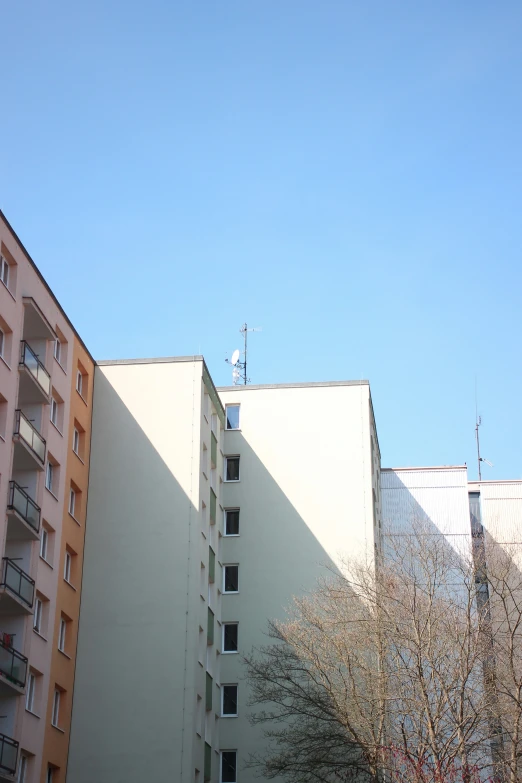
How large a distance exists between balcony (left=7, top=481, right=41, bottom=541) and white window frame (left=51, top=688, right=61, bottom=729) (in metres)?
6.65

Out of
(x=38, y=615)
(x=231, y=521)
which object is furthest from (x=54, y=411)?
(x=231, y=521)

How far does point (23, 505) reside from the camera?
33.1m

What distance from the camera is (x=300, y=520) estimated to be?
48000mm

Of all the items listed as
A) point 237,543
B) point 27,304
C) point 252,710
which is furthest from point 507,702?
point 27,304

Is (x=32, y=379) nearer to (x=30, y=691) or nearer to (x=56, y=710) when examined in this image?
(x=30, y=691)

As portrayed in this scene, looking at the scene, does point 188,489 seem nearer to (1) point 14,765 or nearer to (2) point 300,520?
(2) point 300,520

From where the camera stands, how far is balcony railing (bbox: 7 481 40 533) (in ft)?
106

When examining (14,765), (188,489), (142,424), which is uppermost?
(142,424)

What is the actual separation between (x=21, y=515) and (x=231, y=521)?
17.7m

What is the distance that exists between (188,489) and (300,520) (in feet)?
26.6

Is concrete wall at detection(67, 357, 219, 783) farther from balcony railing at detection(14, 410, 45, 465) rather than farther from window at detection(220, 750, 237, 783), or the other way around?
balcony railing at detection(14, 410, 45, 465)

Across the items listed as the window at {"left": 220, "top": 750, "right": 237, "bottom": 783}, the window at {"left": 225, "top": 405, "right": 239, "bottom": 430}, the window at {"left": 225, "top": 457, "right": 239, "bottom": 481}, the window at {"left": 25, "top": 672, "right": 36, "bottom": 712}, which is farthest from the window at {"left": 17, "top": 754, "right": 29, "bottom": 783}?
the window at {"left": 225, "top": 405, "right": 239, "bottom": 430}

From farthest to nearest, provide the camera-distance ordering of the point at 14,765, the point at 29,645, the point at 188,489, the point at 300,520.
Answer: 1. the point at 300,520
2. the point at 188,489
3. the point at 29,645
4. the point at 14,765

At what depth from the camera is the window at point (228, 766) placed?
143 ft
